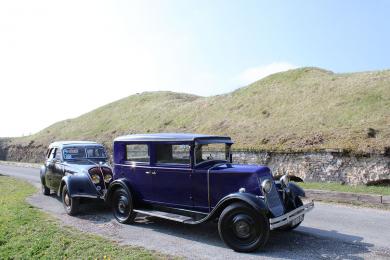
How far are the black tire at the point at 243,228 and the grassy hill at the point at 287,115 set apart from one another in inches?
376

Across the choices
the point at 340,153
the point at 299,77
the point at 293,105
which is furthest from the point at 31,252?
the point at 299,77

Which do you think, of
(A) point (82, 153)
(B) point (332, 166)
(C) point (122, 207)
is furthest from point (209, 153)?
(B) point (332, 166)

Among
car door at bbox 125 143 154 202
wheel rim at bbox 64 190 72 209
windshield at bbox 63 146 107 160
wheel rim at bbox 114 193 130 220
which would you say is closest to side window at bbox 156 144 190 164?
car door at bbox 125 143 154 202

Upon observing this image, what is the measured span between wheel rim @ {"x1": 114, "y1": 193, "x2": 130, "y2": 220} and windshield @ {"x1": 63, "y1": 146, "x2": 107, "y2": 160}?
11.4ft

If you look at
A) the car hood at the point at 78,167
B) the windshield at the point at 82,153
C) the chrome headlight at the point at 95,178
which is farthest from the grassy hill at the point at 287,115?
the chrome headlight at the point at 95,178

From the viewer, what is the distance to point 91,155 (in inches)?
467

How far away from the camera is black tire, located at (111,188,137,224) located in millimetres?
8339

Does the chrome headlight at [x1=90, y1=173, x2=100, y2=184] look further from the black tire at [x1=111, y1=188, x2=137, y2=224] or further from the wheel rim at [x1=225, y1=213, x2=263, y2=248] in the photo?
the wheel rim at [x1=225, y1=213, x2=263, y2=248]

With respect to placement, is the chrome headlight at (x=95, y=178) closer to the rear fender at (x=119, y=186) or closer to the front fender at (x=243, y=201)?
the rear fender at (x=119, y=186)

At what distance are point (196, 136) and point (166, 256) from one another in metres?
2.44

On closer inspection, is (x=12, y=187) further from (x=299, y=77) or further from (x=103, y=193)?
(x=299, y=77)

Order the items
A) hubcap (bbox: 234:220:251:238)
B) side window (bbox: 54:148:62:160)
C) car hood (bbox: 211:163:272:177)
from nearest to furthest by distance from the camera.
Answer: hubcap (bbox: 234:220:251:238) < car hood (bbox: 211:163:272:177) < side window (bbox: 54:148:62:160)

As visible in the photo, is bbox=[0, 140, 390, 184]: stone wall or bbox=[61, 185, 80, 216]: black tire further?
bbox=[0, 140, 390, 184]: stone wall

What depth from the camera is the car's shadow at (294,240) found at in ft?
20.6
